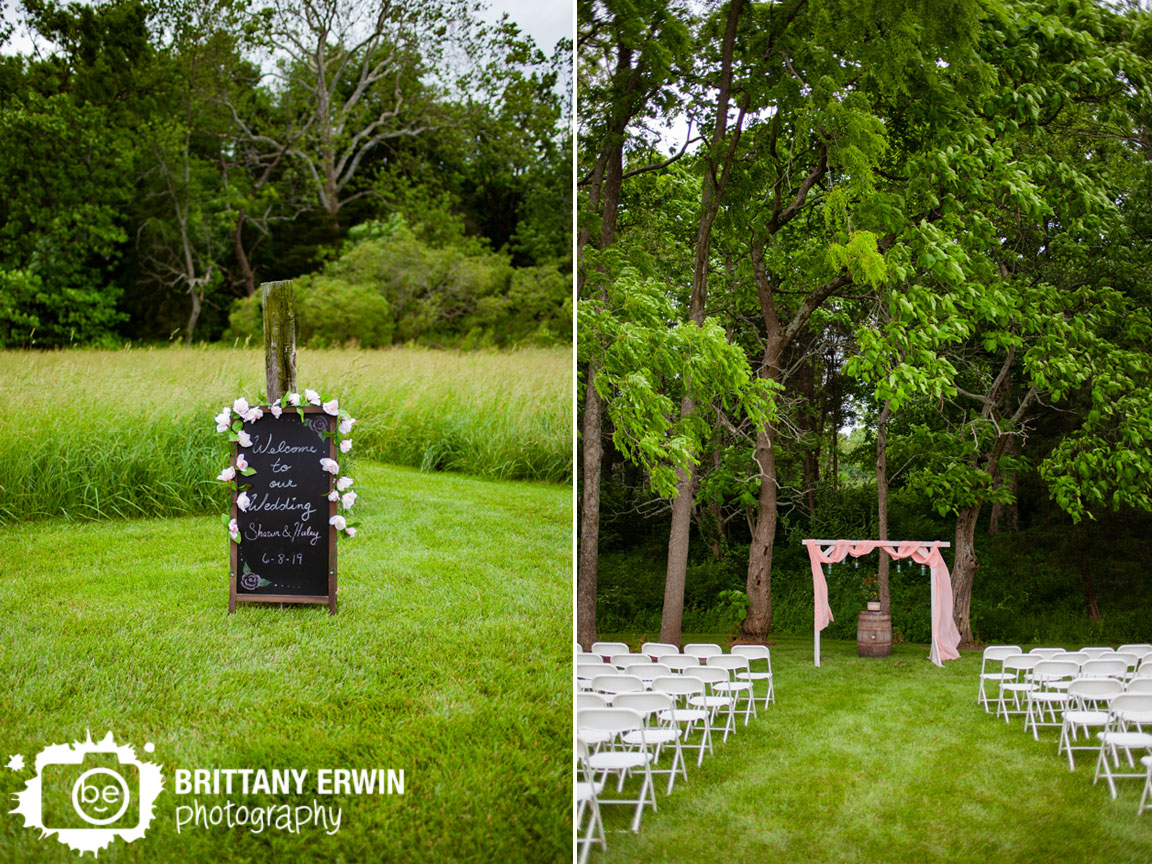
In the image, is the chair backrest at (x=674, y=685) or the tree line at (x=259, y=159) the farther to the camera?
the chair backrest at (x=674, y=685)

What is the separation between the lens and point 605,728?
154 inches

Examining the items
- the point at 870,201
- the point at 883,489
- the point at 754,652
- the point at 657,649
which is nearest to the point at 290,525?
the point at 657,649

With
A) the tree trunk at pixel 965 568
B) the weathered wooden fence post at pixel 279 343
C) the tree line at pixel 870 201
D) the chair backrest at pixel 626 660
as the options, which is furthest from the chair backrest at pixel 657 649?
the tree trunk at pixel 965 568

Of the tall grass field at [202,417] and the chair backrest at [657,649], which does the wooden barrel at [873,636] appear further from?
the tall grass field at [202,417]

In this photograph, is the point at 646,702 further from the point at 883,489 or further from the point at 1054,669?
the point at 883,489

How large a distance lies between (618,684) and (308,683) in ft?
6.05

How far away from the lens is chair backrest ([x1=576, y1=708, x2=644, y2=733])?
12.8 feet

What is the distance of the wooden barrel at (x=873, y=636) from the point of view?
32.4 feet

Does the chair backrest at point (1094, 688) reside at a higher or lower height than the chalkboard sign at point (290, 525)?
lower

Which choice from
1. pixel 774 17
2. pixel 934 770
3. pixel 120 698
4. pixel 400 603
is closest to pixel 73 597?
pixel 120 698

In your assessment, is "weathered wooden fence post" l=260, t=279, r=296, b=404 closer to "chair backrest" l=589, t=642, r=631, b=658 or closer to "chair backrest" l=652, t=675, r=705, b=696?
"chair backrest" l=652, t=675, r=705, b=696

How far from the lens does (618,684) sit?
16.8ft

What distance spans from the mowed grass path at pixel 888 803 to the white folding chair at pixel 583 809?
10cm

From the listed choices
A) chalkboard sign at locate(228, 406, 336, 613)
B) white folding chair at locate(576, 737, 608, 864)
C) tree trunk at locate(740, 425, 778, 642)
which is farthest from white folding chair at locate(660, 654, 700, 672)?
tree trunk at locate(740, 425, 778, 642)
